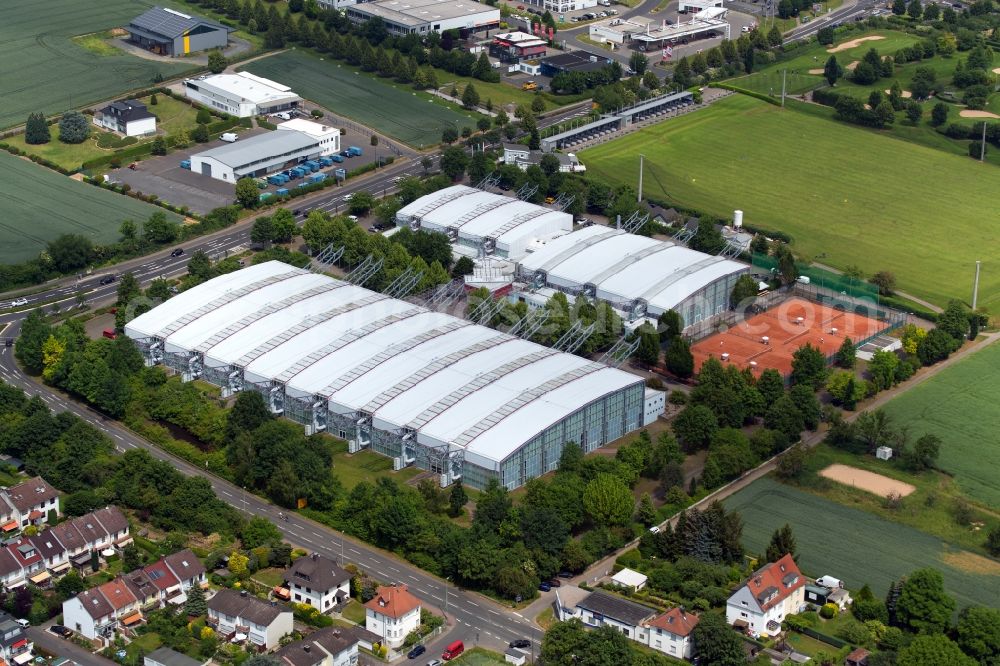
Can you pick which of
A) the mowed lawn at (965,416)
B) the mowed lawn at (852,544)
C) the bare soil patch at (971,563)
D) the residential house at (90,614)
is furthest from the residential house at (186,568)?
the mowed lawn at (965,416)

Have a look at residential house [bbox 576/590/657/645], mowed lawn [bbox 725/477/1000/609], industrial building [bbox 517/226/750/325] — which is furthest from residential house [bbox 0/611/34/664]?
industrial building [bbox 517/226/750/325]

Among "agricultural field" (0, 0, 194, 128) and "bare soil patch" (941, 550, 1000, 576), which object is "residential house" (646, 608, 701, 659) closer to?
"bare soil patch" (941, 550, 1000, 576)

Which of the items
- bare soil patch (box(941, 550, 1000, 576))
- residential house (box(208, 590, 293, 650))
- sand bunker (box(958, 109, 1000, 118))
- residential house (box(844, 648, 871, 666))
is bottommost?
bare soil patch (box(941, 550, 1000, 576))

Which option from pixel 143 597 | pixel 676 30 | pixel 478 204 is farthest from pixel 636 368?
pixel 676 30

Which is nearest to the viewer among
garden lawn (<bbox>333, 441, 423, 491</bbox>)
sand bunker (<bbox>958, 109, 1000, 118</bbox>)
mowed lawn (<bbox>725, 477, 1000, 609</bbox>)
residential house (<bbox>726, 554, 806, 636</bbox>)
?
residential house (<bbox>726, 554, 806, 636</bbox>)

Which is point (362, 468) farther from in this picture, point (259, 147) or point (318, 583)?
point (259, 147)

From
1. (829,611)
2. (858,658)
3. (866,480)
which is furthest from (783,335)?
(858,658)

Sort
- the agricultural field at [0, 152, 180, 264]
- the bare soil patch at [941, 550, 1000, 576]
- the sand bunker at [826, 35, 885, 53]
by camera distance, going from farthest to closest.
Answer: the sand bunker at [826, 35, 885, 53], the agricultural field at [0, 152, 180, 264], the bare soil patch at [941, 550, 1000, 576]
